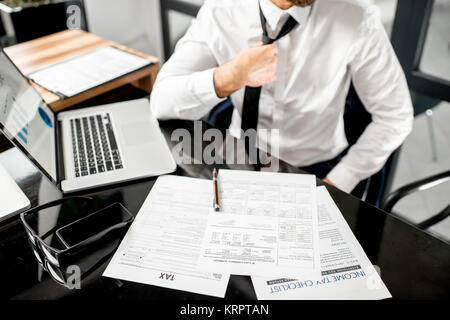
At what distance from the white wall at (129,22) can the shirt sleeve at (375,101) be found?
81.8 inches

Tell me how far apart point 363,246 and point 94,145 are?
2.41ft

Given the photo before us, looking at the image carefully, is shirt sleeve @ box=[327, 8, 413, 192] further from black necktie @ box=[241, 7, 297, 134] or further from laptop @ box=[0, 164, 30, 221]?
laptop @ box=[0, 164, 30, 221]

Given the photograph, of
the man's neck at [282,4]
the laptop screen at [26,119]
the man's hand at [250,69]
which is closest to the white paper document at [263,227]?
the man's hand at [250,69]

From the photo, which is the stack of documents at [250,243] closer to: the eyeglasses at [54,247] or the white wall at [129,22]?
the eyeglasses at [54,247]

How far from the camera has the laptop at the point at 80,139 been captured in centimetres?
93

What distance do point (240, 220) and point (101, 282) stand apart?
0.31 meters

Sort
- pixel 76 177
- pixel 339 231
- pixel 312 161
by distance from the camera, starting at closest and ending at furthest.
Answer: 1. pixel 339 231
2. pixel 76 177
3. pixel 312 161

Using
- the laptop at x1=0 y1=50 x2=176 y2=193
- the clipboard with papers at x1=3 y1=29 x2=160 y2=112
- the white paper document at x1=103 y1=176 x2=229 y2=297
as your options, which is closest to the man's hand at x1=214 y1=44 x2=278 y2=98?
the laptop at x1=0 y1=50 x2=176 y2=193

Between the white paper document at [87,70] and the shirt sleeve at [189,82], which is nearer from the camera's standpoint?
the shirt sleeve at [189,82]

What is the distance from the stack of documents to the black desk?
0.06ft
